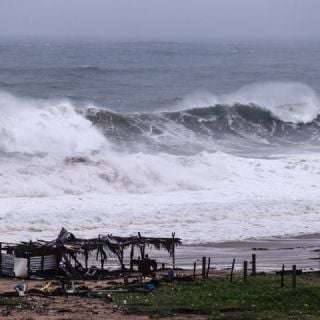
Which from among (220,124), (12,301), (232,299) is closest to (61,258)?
(12,301)

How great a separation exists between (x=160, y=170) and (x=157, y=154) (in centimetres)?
446

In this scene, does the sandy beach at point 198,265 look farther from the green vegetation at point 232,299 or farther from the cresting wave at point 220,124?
the cresting wave at point 220,124

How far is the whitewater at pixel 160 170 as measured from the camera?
3070 cm

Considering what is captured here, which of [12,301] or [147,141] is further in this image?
[147,141]

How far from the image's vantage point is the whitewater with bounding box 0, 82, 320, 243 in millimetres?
30703

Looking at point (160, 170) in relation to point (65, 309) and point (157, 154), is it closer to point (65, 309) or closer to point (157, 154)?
point (157, 154)

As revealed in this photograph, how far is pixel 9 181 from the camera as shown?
35.2m

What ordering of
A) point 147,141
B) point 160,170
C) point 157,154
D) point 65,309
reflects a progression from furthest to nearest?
1. point 147,141
2. point 157,154
3. point 160,170
4. point 65,309

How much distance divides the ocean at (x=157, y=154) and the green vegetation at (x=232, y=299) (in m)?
7.02

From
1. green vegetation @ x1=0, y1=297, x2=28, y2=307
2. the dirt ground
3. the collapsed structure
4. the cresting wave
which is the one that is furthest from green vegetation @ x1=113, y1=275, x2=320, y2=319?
the cresting wave

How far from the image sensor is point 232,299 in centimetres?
1998

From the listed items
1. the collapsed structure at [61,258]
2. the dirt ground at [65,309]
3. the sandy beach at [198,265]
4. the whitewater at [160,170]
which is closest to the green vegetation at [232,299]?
the dirt ground at [65,309]

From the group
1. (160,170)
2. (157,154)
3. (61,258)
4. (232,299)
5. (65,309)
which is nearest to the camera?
(65,309)

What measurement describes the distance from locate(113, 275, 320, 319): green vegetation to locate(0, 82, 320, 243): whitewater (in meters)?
6.76
